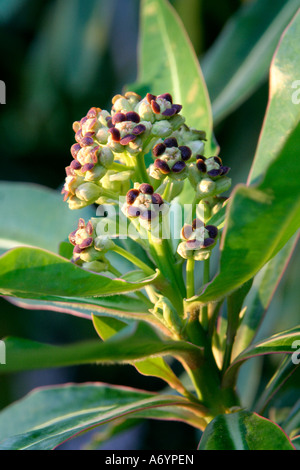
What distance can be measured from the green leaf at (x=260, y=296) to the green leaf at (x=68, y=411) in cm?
17

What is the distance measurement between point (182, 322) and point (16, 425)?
584 mm

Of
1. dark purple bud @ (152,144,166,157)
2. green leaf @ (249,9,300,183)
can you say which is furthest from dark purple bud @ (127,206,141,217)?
green leaf @ (249,9,300,183)

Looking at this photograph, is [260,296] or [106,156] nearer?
[106,156]

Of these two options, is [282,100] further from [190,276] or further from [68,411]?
[68,411]

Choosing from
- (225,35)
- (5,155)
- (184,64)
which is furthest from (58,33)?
(184,64)

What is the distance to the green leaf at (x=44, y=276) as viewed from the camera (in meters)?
0.77

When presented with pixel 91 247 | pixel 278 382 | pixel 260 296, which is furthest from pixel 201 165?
pixel 278 382

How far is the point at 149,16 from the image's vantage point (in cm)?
141

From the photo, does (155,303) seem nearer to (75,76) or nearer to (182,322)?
(182,322)

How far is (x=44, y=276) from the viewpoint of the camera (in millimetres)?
784

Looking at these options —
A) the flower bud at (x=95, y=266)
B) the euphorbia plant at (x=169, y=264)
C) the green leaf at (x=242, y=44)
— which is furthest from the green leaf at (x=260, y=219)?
the green leaf at (x=242, y=44)

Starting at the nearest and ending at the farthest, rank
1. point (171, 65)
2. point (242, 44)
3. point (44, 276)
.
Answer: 1. point (44, 276)
2. point (171, 65)
3. point (242, 44)

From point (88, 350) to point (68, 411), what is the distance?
0.65m

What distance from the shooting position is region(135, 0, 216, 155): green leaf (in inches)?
47.9
